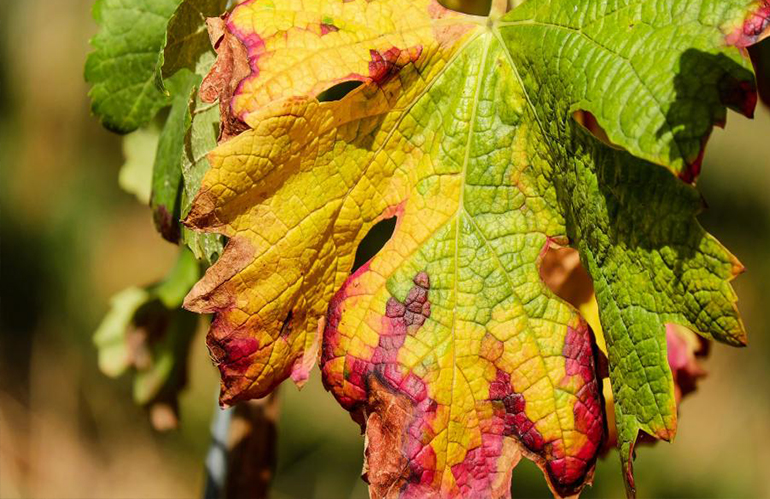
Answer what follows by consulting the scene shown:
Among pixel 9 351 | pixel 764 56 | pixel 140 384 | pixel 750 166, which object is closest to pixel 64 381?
pixel 9 351

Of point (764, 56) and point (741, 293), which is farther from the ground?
point (764, 56)

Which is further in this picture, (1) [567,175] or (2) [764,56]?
(2) [764,56]

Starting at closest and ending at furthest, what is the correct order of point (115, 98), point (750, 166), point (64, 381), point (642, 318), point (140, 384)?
point (642, 318) < point (115, 98) < point (140, 384) < point (750, 166) < point (64, 381)

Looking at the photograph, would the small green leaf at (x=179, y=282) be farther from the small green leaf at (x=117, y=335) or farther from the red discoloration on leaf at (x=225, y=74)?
the red discoloration on leaf at (x=225, y=74)

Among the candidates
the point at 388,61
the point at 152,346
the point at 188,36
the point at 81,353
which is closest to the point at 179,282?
the point at 152,346

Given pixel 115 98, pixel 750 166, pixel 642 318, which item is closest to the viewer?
pixel 642 318

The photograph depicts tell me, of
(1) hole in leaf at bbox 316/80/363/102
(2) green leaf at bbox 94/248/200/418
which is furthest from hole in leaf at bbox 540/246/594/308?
(2) green leaf at bbox 94/248/200/418

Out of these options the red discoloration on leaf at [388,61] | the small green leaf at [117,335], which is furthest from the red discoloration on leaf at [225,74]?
the small green leaf at [117,335]

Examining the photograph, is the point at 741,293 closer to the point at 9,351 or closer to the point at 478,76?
the point at 478,76
